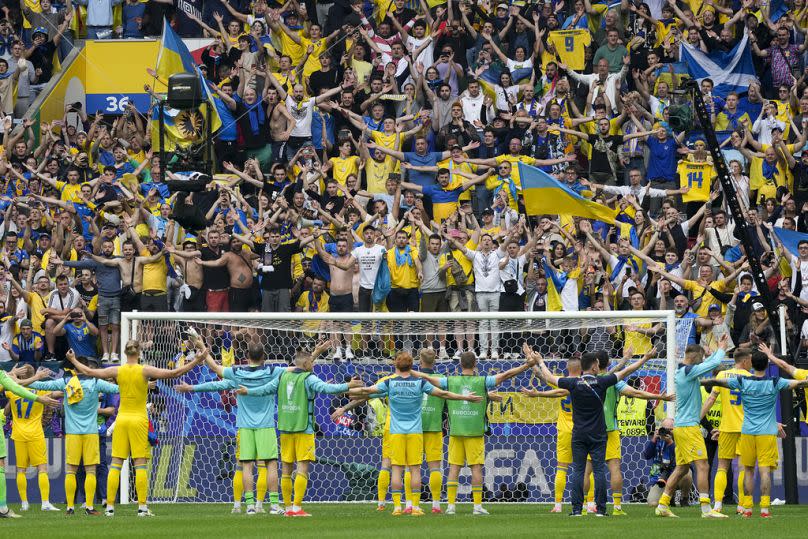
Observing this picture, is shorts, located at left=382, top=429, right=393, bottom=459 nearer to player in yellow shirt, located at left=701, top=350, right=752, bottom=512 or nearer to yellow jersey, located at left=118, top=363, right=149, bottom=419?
yellow jersey, located at left=118, top=363, right=149, bottom=419

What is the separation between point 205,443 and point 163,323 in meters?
1.94

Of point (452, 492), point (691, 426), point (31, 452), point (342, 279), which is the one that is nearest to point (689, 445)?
point (691, 426)

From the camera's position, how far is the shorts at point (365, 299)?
25.9 meters

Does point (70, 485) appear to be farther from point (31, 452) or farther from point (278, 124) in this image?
point (278, 124)

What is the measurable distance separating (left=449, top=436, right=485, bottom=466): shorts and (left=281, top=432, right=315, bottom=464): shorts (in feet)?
5.99

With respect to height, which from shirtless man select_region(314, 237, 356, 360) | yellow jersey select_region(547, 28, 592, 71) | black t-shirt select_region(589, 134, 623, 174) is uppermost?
Answer: yellow jersey select_region(547, 28, 592, 71)

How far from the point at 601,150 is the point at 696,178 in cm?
179

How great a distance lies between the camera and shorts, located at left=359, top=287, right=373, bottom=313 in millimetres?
25875

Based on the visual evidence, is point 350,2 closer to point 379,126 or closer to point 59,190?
point 379,126

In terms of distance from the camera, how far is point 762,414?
18.9 metres

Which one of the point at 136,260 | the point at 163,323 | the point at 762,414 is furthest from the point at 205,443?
the point at 762,414

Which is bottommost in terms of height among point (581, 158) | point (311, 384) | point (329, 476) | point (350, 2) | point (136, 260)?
point (329, 476)

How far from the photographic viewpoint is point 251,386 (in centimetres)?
1983

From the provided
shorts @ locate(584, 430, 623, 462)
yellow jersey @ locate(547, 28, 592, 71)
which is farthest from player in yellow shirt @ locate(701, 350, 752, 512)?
yellow jersey @ locate(547, 28, 592, 71)
